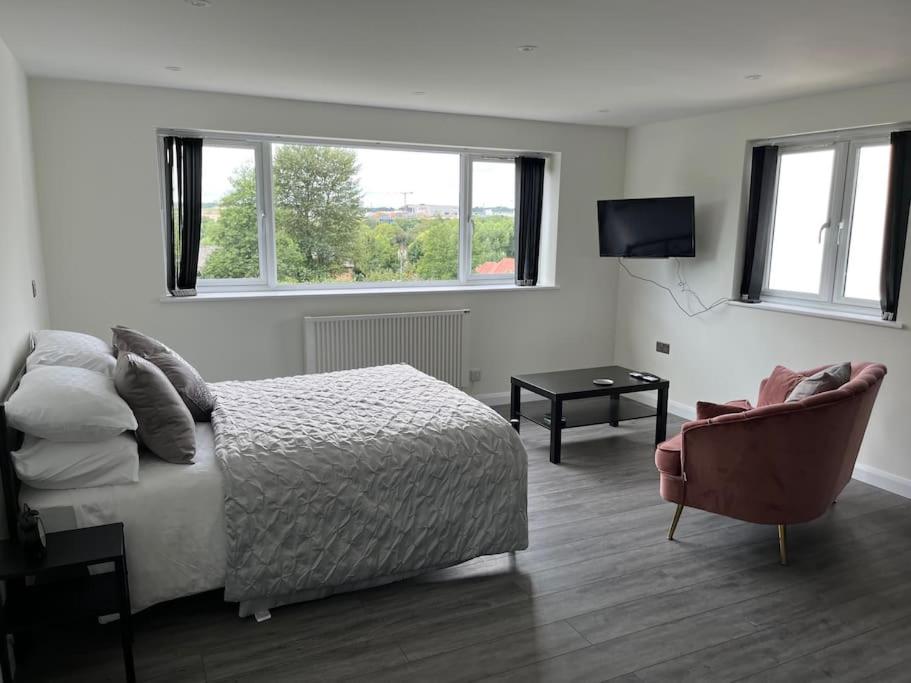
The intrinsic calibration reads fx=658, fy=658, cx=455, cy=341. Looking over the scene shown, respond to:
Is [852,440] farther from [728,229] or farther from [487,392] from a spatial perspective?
[487,392]

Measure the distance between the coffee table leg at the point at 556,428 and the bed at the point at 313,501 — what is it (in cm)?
133

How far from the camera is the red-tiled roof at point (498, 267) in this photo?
→ 6.02 meters

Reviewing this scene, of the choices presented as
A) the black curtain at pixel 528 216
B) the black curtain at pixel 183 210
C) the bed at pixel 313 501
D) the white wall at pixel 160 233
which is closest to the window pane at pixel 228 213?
the black curtain at pixel 183 210

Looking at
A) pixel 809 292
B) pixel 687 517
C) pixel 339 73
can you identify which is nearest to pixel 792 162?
pixel 809 292

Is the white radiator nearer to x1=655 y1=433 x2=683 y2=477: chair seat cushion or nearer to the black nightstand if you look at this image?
x1=655 y1=433 x2=683 y2=477: chair seat cushion

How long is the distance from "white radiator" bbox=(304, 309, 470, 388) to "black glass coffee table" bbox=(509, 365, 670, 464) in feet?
2.79

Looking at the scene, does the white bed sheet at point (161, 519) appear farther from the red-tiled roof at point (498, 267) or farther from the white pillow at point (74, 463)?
the red-tiled roof at point (498, 267)

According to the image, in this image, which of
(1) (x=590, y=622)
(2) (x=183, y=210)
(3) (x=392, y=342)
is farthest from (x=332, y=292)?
(1) (x=590, y=622)

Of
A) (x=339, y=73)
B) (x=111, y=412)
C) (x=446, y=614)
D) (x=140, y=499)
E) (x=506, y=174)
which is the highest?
(x=339, y=73)

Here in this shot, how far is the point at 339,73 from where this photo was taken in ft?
13.0

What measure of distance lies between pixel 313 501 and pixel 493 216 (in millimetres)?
3893

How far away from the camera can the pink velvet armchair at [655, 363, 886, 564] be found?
2973 mm

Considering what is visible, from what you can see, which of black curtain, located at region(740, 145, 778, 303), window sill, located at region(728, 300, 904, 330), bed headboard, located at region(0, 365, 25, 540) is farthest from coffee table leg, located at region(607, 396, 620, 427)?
bed headboard, located at region(0, 365, 25, 540)

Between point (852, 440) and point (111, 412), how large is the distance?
11.1 feet
